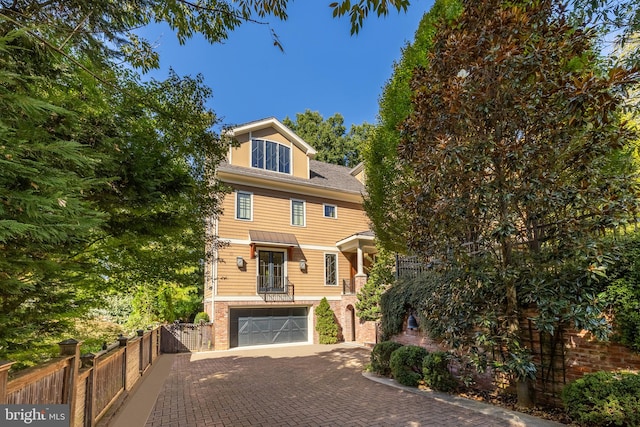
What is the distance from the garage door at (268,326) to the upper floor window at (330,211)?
489cm

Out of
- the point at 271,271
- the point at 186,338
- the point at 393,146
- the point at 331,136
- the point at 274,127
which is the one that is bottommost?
the point at 186,338

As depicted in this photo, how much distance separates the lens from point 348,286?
18.5 m

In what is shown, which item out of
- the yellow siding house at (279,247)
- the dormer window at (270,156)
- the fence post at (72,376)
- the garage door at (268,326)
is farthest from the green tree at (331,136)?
the fence post at (72,376)

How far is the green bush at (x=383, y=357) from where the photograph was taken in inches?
341

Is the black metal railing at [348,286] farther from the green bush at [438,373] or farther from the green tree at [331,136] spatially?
the green tree at [331,136]

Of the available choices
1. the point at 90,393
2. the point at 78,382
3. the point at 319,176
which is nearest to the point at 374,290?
the point at 319,176

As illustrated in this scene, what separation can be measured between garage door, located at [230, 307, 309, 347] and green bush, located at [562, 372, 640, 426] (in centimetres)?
1297

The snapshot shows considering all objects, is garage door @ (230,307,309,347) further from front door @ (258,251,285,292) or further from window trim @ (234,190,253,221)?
window trim @ (234,190,253,221)

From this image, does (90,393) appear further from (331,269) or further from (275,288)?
(331,269)

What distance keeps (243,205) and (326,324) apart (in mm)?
6786

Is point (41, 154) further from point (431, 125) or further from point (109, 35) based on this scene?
point (431, 125)

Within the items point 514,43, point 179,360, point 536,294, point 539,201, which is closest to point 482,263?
point 536,294

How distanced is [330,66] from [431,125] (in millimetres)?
3294

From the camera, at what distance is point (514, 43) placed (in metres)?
5.33
